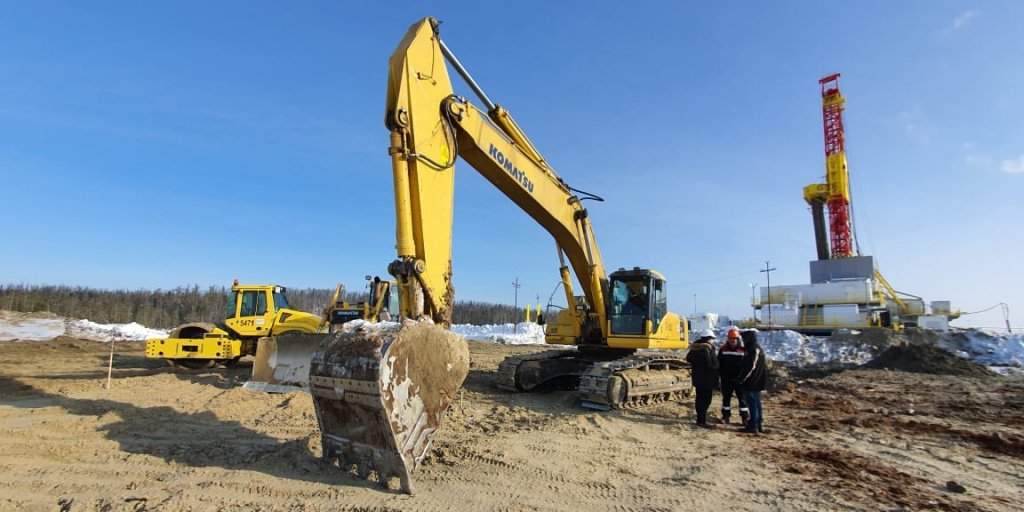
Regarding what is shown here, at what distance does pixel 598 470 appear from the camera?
18.2ft

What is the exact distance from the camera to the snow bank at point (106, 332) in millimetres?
29908

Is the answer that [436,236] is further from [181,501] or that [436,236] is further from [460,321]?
[460,321]

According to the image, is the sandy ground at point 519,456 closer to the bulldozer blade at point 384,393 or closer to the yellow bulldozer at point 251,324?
the bulldozer blade at point 384,393

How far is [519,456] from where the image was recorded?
234 inches

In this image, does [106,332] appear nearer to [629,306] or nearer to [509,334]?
[509,334]

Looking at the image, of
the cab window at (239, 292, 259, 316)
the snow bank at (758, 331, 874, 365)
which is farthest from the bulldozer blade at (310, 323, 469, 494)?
the snow bank at (758, 331, 874, 365)

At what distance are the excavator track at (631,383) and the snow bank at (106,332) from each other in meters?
29.0

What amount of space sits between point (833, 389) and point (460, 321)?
180 feet

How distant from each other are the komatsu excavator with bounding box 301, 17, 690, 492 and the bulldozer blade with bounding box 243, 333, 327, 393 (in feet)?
13.1

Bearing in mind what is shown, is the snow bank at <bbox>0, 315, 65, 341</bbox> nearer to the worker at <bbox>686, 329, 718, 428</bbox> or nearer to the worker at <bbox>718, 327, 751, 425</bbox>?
the worker at <bbox>686, 329, 718, 428</bbox>

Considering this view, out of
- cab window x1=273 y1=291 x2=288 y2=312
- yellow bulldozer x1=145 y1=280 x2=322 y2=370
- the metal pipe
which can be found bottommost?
yellow bulldozer x1=145 y1=280 x2=322 y2=370

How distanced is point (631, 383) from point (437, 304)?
4833 mm

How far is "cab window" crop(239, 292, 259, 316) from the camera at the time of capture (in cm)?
1446

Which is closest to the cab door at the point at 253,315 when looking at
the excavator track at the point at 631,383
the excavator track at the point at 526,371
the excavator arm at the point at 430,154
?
the excavator track at the point at 526,371
